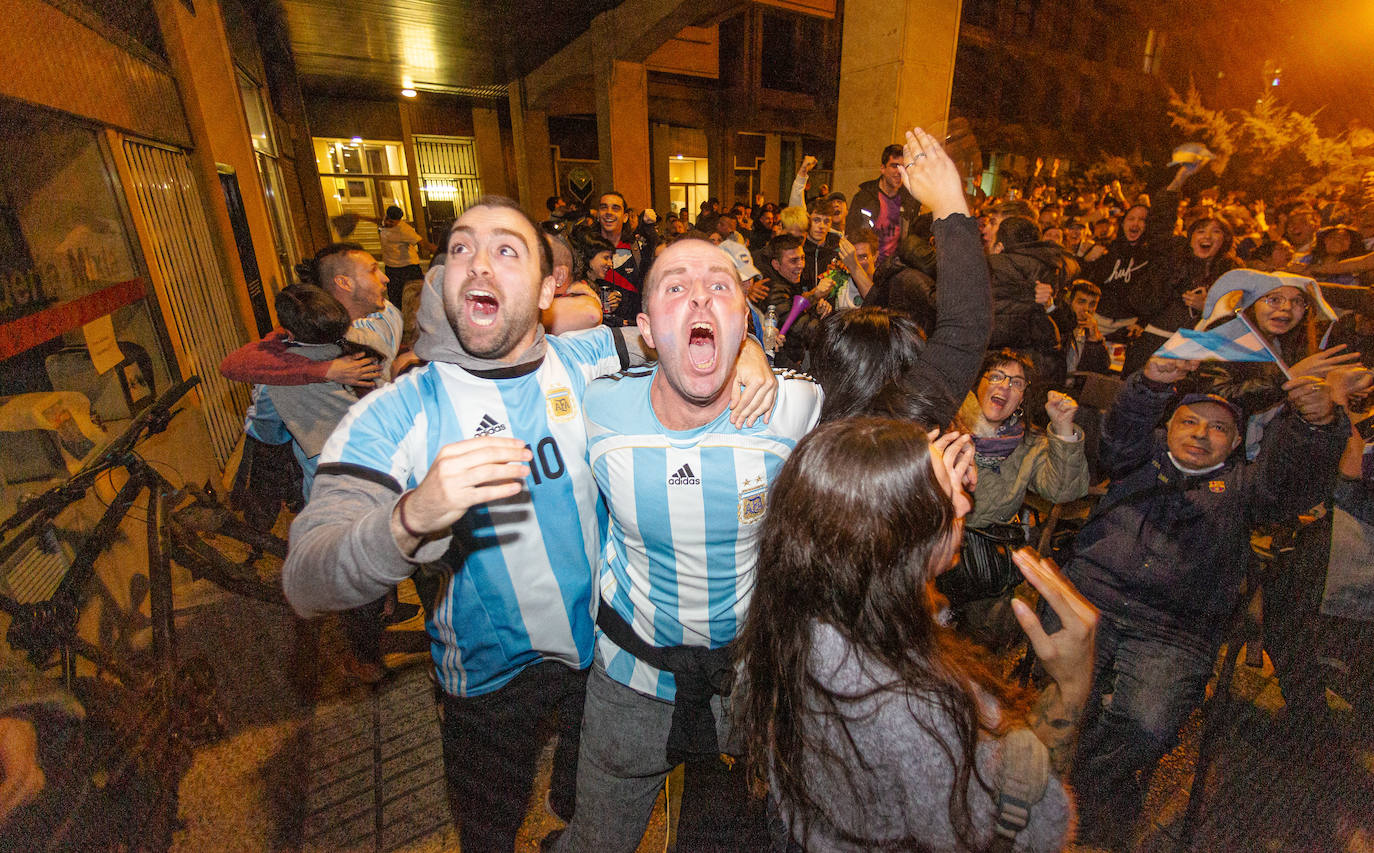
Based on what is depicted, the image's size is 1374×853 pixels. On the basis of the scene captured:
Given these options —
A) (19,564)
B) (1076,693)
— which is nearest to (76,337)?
(19,564)

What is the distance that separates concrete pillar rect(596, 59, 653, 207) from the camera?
1231 centimetres

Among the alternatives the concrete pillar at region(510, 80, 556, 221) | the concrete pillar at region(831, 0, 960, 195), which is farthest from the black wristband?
the concrete pillar at region(510, 80, 556, 221)

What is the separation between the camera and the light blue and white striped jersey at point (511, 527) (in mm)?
1888

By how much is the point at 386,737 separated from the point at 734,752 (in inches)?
84.9

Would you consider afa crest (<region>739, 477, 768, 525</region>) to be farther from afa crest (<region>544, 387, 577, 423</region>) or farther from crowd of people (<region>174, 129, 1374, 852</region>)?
afa crest (<region>544, 387, 577, 423</region>)

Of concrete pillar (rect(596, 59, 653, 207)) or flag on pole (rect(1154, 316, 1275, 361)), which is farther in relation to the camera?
concrete pillar (rect(596, 59, 653, 207))

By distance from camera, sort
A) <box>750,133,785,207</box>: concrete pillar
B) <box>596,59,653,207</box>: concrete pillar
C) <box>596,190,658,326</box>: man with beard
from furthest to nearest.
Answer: <box>750,133,785,207</box>: concrete pillar → <box>596,59,653,207</box>: concrete pillar → <box>596,190,658,326</box>: man with beard

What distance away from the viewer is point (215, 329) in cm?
556

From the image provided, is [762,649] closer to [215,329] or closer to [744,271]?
[744,271]

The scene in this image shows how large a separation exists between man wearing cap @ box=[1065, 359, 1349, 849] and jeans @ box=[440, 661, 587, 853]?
234 cm

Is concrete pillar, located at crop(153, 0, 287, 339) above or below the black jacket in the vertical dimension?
above

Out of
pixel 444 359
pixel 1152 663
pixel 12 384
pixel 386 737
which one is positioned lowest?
pixel 386 737

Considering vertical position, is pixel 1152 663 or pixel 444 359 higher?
pixel 444 359

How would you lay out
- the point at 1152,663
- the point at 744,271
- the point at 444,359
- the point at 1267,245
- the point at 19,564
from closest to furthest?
the point at 444,359
the point at 19,564
the point at 1152,663
the point at 744,271
the point at 1267,245
